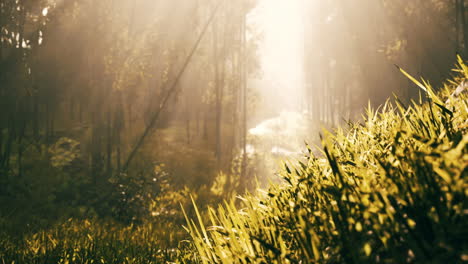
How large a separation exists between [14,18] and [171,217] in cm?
1033

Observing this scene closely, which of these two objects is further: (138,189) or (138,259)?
(138,189)

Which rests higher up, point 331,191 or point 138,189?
point 331,191

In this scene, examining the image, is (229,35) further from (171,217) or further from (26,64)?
(171,217)

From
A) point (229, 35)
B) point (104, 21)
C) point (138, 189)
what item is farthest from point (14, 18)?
point (229, 35)

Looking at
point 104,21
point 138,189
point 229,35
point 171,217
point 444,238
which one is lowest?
point 171,217

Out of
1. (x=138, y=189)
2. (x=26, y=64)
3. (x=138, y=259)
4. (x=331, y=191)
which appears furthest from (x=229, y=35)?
(x=331, y=191)

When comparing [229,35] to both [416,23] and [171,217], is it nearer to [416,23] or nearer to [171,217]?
[416,23]

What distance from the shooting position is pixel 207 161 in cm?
1639

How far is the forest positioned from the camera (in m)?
0.99

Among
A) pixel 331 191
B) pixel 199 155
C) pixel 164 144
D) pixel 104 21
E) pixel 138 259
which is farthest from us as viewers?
pixel 164 144

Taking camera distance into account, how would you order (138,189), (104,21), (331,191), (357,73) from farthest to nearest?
(357,73) < (104,21) < (138,189) < (331,191)

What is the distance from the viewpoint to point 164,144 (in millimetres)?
19000

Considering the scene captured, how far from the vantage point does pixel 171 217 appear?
762 centimetres

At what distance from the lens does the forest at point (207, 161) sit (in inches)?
39.0
